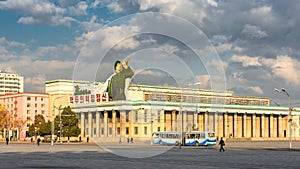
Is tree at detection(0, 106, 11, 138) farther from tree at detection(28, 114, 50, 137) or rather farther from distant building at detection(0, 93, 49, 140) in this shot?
tree at detection(28, 114, 50, 137)

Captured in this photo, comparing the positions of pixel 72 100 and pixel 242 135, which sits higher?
pixel 72 100

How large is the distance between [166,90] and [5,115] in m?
54.7

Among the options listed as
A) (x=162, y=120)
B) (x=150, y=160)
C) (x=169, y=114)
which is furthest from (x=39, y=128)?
(x=150, y=160)

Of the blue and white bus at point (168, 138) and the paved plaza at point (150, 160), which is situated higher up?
the paved plaza at point (150, 160)

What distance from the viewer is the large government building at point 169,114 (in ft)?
463

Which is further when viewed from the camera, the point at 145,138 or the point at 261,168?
the point at 145,138

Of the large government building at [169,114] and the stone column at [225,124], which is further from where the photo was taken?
the stone column at [225,124]

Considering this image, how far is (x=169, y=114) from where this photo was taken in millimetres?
154125

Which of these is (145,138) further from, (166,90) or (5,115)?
(5,115)

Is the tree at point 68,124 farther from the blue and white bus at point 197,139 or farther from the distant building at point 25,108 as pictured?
the distant building at point 25,108

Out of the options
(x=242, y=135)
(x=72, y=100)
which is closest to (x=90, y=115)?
(x=72, y=100)

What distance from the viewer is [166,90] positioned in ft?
575

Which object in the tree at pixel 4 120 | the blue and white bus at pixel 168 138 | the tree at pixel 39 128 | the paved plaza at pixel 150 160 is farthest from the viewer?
the tree at pixel 4 120

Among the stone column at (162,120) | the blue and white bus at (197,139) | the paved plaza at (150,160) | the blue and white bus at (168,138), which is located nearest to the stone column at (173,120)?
the stone column at (162,120)
